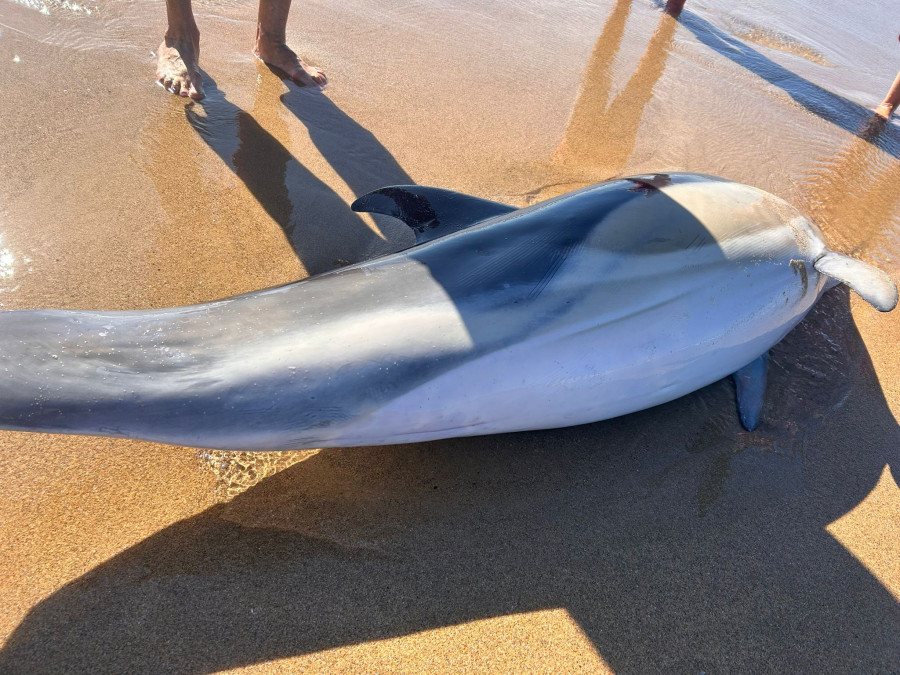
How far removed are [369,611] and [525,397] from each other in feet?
2.79

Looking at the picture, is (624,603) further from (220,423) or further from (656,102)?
(656,102)

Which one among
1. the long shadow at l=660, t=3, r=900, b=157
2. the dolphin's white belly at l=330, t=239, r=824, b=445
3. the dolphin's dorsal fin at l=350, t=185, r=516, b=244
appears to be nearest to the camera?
the dolphin's white belly at l=330, t=239, r=824, b=445

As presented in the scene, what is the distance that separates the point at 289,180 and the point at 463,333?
1945 mm

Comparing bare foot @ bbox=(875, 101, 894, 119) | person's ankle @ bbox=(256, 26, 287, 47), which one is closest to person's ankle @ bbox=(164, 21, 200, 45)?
person's ankle @ bbox=(256, 26, 287, 47)

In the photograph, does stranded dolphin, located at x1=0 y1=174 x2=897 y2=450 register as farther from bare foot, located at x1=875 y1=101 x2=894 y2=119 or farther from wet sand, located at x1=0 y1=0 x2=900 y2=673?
bare foot, located at x1=875 y1=101 x2=894 y2=119

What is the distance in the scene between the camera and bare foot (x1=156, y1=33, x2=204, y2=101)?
12.2 feet

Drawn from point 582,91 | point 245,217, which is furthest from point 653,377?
point 582,91

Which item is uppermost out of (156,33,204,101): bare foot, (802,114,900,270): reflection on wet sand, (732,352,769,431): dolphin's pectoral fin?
(802,114,900,270): reflection on wet sand

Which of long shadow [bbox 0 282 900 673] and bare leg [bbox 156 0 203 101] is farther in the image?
bare leg [bbox 156 0 203 101]

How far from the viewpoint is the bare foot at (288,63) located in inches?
167

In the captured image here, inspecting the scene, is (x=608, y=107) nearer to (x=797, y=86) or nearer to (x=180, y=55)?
(x=797, y=86)

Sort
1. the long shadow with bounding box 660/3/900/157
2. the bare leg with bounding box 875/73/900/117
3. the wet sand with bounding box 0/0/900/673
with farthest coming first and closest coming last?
the bare leg with bounding box 875/73/900/117 → the long shadow with bounding box 660/3/900/157 → the wet sand with bounding box 0/0/900/673

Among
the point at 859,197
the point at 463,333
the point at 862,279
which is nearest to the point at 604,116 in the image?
the point at 859,197

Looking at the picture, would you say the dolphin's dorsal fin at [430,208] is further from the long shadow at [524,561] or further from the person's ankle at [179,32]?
the person's ankle at [179,32]
